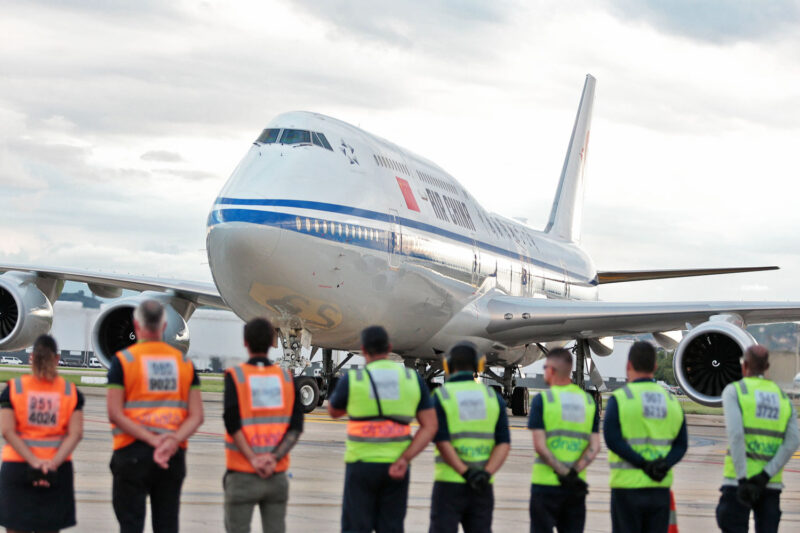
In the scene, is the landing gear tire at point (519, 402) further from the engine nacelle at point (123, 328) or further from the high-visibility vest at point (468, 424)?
the high-visibility vest at point (468, 424)

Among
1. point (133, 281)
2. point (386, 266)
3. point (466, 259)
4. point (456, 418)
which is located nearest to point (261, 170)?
point (386, 266)

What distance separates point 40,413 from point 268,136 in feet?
37.0

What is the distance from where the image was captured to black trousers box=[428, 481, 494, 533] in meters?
6.18

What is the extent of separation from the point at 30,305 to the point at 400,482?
16.4 meters

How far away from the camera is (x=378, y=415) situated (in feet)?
20.3

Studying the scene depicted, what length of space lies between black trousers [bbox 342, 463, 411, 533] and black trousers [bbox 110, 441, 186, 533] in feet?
3.05

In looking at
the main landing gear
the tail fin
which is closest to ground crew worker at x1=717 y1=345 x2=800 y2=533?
the main landing gear

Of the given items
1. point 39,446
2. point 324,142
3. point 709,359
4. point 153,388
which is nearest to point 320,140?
point 324,142

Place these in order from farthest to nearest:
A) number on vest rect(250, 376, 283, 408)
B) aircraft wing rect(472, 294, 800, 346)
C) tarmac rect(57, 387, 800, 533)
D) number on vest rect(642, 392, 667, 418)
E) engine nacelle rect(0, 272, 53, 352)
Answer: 1. engine nacelle rect(0, 272, 53, 352)
2. aircraft wing rect(472, 294, 800, 346)
3. tarmac rect(57, 387, 800, 533)
4. number on vest rect(642, 392, 667, 418)
5. number on vest rect(250, 376, 283, 408)

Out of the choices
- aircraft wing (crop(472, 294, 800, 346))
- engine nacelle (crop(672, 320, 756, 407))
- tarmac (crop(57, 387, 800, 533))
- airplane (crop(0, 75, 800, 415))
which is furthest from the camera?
aircraft wing (crop(472, 294, 800, 346))

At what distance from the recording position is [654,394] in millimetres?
6414

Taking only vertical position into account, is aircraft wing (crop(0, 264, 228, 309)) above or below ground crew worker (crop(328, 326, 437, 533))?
above

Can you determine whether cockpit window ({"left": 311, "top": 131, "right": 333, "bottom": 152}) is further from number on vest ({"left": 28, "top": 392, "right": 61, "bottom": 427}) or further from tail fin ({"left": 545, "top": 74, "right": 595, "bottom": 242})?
tail fin ({"left": 545, "top": 74, "right": 595, "bottom": 242})

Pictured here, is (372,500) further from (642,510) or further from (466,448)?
(642,510)
